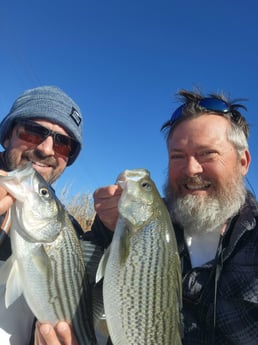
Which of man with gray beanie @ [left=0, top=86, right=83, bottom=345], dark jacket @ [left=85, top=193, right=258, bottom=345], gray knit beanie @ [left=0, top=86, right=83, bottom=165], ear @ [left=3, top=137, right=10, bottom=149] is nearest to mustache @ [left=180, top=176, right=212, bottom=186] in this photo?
dark jacket @ [left=85, top=193, right=258, bottom=345]

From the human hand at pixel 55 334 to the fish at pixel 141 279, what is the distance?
27 centimetres

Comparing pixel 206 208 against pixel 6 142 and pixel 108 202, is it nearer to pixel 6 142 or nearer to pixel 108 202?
pixel 108 202

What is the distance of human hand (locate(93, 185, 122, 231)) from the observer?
270 cm

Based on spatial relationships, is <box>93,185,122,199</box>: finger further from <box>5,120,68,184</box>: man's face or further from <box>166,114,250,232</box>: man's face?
<box>5,120,68,184</box>: man's face

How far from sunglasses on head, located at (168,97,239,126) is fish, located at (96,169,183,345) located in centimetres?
163

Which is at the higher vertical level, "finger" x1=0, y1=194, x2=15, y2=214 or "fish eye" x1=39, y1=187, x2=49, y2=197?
"fish eye" x1=39, y1=187, x2=49, y2=197

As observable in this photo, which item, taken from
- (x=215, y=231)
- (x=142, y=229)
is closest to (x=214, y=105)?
(x=215, y=231)

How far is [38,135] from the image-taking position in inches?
158

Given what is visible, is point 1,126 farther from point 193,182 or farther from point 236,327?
point 236,327

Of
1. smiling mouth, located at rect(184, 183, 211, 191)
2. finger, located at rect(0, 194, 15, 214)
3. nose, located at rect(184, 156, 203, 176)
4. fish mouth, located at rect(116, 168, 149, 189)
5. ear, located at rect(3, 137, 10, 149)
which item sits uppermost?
ear, located at rect(3, 137, 10, 149)

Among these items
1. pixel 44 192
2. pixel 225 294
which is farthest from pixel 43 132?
pixel 225 294

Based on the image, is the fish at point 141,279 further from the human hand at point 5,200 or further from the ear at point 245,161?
the ear at point 245,161

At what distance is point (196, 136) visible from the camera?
12.2 feet

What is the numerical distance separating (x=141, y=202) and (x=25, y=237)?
0.82m
